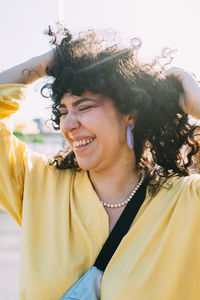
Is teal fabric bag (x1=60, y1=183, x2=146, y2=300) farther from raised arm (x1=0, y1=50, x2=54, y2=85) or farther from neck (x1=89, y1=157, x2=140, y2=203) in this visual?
raised arm (x1=0, y1=50, x2=54, y2=85)

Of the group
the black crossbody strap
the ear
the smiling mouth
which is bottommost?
the black crossbody strap

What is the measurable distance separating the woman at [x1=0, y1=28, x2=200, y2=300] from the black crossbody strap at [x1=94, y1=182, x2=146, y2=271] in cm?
3

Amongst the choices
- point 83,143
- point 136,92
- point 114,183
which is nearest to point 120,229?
point 114,183

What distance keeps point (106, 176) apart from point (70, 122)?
0.36 m

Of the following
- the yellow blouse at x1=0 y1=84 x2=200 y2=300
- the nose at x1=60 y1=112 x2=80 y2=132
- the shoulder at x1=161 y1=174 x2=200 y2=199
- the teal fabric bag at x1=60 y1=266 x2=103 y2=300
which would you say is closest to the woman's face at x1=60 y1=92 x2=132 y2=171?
the nose at x1=60 y1=112 x2=80 y2=132

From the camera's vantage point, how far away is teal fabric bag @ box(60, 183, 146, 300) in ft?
5.47

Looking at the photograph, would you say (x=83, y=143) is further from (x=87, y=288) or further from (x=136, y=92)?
(x=87, y=288)

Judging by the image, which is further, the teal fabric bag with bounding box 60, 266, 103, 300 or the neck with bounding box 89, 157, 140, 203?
the neck with bounding box 89, 157, 140, 203

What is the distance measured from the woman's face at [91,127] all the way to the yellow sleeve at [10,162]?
0.24 metres

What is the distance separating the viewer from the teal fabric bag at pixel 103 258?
1.67m

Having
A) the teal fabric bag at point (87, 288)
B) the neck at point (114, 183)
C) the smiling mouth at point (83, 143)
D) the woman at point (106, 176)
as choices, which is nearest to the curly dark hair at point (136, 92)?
the woman at point (106, 176)

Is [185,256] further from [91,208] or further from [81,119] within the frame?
[81,119]

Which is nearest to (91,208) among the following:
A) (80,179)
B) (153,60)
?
(80,179)

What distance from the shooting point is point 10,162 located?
1.96 meters
